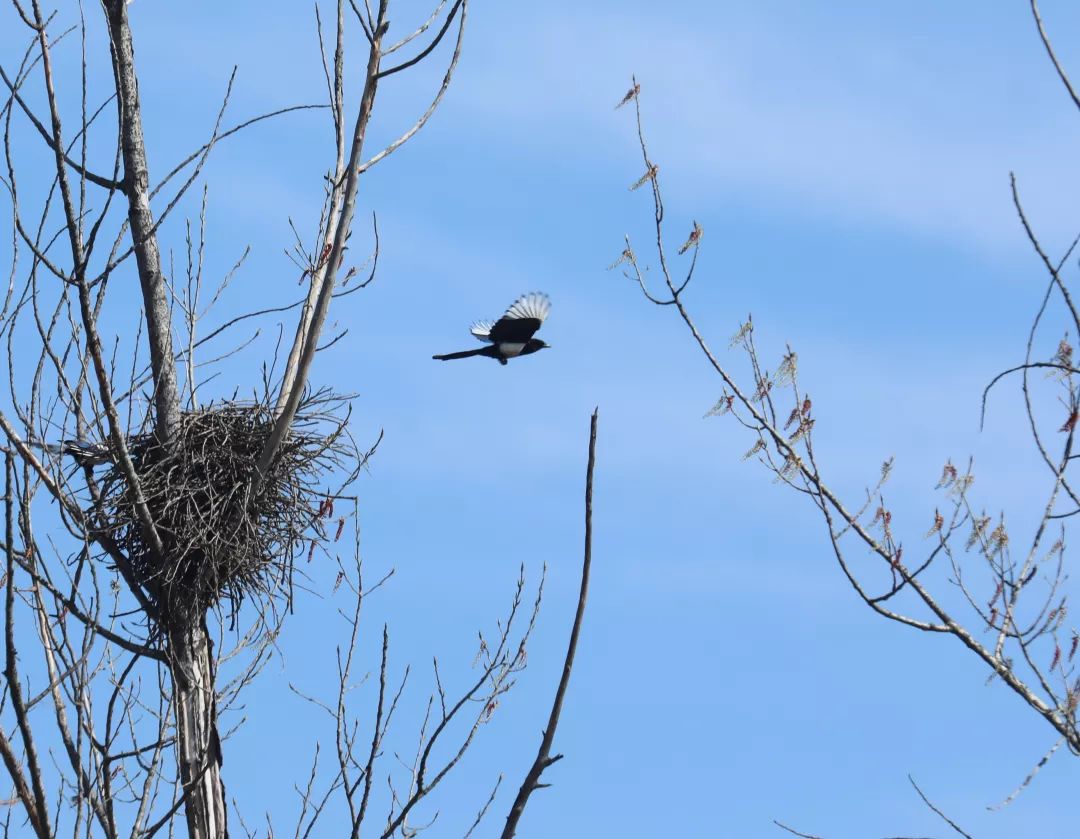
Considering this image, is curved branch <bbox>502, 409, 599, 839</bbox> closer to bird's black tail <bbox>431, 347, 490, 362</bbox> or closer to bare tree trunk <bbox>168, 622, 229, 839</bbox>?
bare tree trunk <bbox>168, 622, 229, 839</bbox>

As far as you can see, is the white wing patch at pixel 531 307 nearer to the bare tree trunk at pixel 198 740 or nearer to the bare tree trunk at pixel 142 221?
the bare tree trunk at pixel 142 221

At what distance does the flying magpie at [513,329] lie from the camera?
23.0ft

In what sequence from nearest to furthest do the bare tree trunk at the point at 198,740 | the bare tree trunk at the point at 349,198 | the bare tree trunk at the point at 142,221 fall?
the bare tree trunk at the point at 349,198
the bare tree trunk at the point at 198,740
the bare tree trunk at the point at 142,221

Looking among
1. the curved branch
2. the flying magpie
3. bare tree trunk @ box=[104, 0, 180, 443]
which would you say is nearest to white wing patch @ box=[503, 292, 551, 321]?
the flying magpie

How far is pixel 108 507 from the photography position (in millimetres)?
5000

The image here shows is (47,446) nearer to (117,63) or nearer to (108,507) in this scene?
(108,507)

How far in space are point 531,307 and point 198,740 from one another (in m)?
3.12

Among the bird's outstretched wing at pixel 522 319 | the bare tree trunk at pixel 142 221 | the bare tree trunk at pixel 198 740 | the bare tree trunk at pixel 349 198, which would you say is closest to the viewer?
the bare tree trunk at pixel 349 198

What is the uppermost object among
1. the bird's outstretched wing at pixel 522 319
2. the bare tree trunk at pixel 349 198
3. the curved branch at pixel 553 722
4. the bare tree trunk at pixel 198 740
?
the bird's outstretched wing at pixel 522 319

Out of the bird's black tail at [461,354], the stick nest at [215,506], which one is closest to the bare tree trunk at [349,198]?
the stick nest at [215,506]

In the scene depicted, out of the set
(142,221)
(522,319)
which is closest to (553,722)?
(142,221)

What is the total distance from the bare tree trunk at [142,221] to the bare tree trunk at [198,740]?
42.0 inches

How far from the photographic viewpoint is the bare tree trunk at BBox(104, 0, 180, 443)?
4902mm

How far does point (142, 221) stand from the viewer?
500cm
